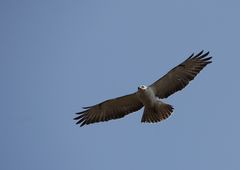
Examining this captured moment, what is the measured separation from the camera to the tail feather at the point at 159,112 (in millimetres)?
23312

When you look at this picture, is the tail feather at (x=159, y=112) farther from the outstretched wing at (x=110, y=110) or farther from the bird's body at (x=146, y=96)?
the outstretched wing at (x=110, y=110)

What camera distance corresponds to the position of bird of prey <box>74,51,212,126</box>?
23.4 metres

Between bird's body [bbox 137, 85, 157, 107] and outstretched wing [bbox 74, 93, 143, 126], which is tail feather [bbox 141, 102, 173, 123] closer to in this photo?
bird's body [bbox 137, 85, 157, 107]

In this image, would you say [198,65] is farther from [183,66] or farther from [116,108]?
[116,108]

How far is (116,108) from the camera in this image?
79.5 ft

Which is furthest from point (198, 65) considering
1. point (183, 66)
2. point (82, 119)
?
point (82, 119)

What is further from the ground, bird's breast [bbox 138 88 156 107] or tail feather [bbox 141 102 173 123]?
bird's breast [bbox 138 88 156 107]

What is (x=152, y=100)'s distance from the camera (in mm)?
23438

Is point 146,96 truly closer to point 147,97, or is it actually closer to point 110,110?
point 147,97

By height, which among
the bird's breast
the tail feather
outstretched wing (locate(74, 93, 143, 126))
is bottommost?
the tail feather

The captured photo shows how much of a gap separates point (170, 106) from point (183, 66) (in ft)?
3.96

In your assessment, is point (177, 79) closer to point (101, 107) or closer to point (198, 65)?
point (198, 65)

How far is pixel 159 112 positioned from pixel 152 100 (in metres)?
0.38

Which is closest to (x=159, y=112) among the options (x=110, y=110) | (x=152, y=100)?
(x=152, y=100)
